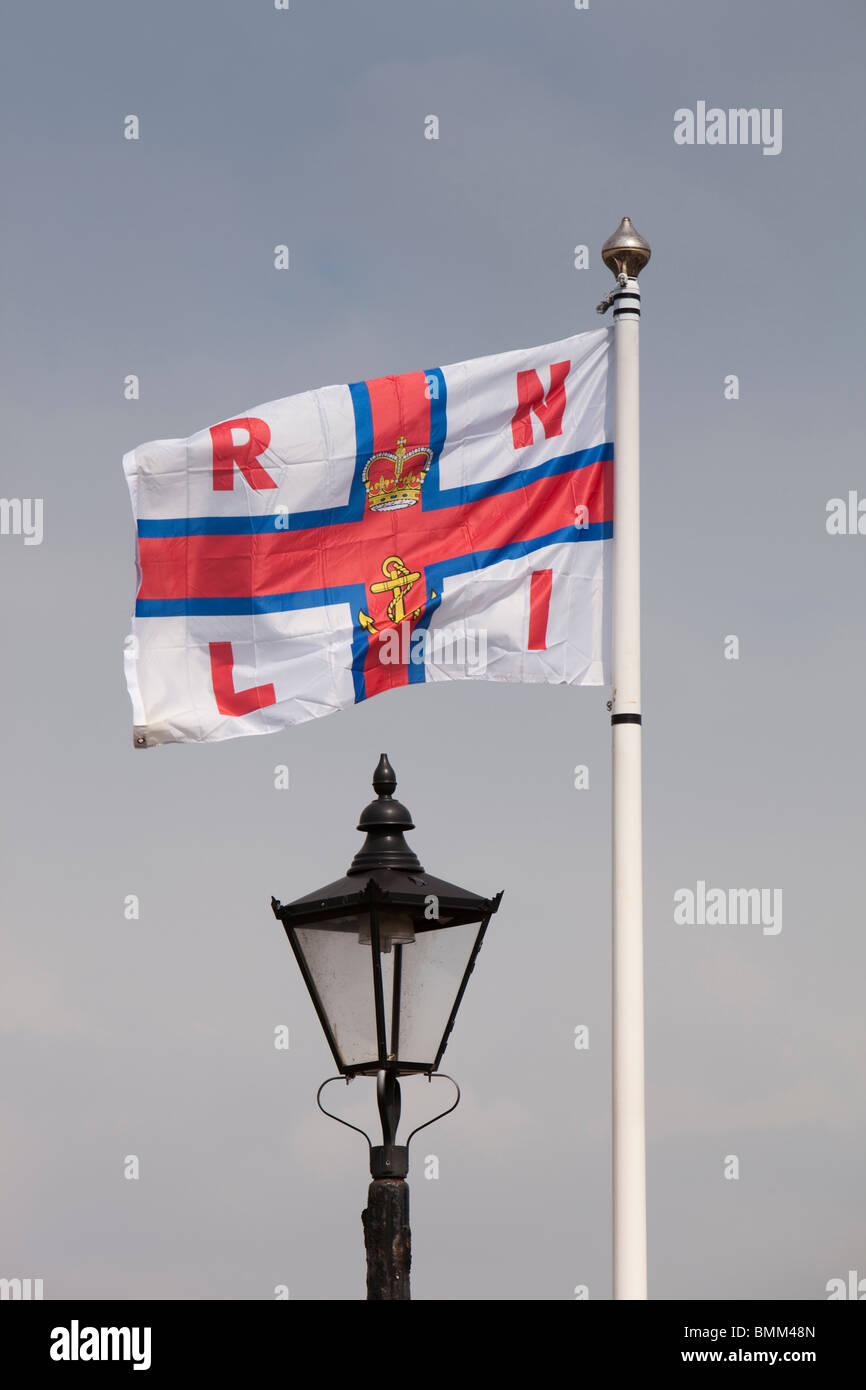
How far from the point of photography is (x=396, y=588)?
46.7ft

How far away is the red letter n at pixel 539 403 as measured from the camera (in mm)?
14250

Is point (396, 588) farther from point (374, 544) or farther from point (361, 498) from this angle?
point (361, 498)

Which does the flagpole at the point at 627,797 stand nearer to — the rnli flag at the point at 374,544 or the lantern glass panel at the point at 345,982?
the rnli flag at the point at 374,544

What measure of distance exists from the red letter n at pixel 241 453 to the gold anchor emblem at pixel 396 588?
96 centimetres

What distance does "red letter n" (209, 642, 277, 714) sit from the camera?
46.6 feet

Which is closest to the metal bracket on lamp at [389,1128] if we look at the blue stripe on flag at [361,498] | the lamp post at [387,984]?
the lamp post at [387,984]

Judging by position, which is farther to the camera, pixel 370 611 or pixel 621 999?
pixel 370 611

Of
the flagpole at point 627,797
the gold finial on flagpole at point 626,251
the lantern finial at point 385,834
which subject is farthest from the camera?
the gold finial on flagpole at point 626,251

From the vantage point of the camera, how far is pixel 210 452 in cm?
1455

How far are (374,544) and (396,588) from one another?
360 mm

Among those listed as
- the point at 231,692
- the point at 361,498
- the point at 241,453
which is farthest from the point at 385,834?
the point at 241,453
